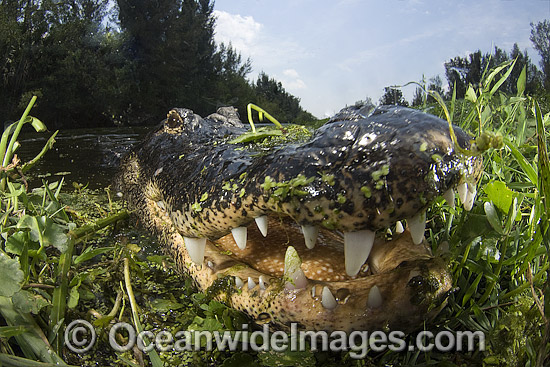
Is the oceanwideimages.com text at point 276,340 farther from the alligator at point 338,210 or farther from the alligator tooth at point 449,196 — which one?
the alligator tooth at point 449,196

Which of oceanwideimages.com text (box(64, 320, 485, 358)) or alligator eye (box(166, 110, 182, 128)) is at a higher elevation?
alligator eye (box(166, 110, 182, 128))

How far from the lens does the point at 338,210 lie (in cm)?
101

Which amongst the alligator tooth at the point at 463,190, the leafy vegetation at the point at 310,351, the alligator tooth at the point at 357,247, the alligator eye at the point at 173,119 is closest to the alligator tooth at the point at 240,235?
the leafy vegetation at the point at 310,351

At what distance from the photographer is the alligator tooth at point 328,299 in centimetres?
111

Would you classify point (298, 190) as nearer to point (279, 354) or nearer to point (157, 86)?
point (279, 354)

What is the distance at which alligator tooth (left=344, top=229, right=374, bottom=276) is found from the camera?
3.38ft

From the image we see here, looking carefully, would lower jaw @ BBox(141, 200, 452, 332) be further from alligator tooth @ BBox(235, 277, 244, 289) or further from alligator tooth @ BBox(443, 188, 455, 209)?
alligator tooth @ BBox(443, 188, 455, 209)

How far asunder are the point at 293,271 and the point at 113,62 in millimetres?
27373

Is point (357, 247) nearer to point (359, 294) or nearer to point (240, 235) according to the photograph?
point (359, 294)

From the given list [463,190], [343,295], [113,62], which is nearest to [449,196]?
[463,190]

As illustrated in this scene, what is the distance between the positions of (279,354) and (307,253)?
1.31 feet

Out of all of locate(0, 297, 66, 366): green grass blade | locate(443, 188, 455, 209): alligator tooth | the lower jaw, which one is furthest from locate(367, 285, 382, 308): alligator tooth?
locate(0, 297, 66, 366): green grass blade

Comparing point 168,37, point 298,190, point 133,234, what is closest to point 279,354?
point 298,190

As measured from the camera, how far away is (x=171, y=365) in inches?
50.5
